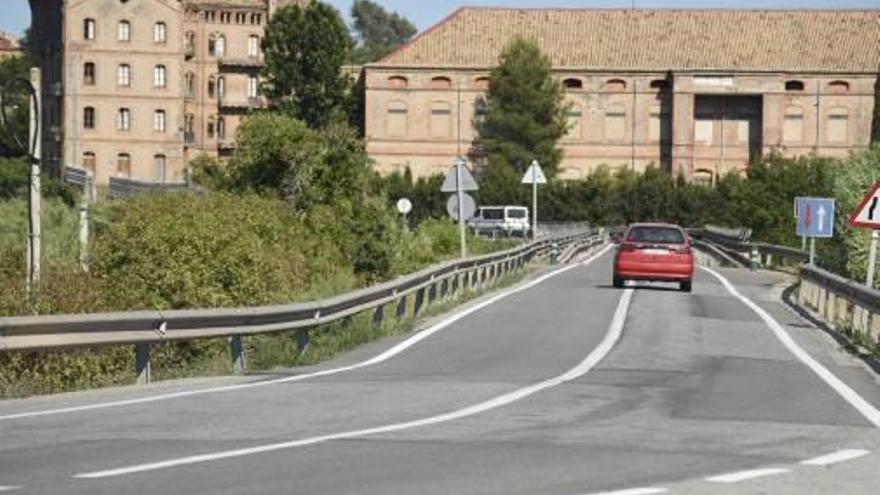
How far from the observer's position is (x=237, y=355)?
1753 centimetres

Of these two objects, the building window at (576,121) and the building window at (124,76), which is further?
the building window at (576,121)

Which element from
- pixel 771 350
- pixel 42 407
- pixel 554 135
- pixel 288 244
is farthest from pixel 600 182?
pixel 42 407

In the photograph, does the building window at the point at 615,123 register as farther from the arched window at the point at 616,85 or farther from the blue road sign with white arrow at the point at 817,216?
the blue road sign with white arrow at the point at 817,216

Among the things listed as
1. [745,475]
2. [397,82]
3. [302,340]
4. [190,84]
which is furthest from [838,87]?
[745,475]

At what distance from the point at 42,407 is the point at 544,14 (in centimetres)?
10770

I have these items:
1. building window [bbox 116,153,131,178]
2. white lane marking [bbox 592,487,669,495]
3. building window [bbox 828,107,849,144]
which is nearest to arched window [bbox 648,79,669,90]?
building window [bbox 828,107,849,144]

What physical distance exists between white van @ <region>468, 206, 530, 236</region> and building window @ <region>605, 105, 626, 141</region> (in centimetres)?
2453

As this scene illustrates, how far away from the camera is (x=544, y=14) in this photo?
119062 mm

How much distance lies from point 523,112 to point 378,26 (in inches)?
3365

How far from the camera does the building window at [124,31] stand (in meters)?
109

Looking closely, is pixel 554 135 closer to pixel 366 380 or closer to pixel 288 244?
pixel 288 244

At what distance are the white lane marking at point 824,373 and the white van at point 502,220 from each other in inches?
2068

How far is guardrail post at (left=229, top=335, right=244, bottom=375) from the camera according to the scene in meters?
17.4

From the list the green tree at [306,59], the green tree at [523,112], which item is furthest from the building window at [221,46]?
the green tree at [523,112]
